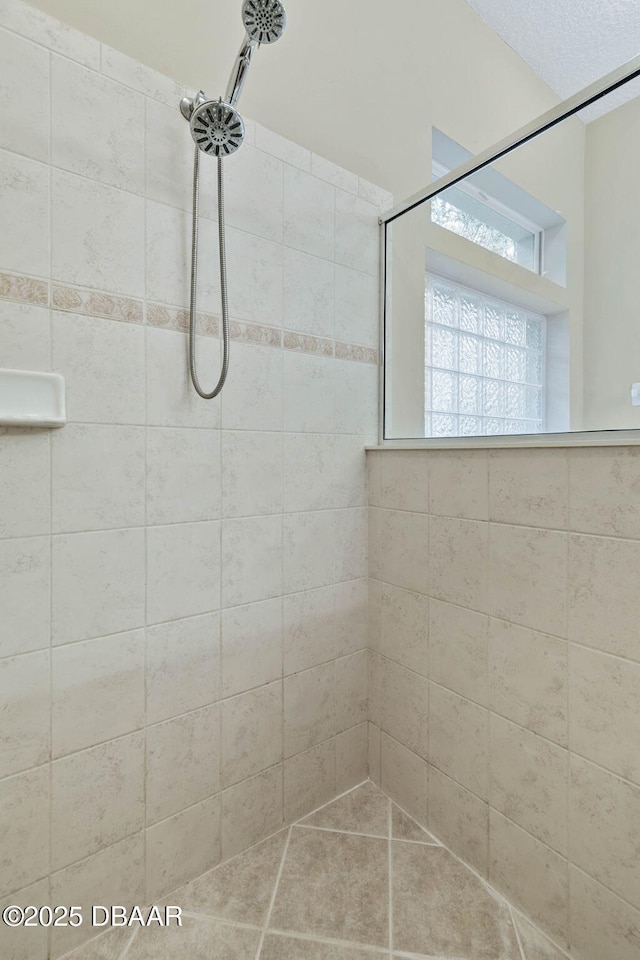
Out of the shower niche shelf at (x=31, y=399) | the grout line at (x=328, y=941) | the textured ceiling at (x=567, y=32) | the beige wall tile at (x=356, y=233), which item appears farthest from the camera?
the textured ceiling at (x=567, y=32)

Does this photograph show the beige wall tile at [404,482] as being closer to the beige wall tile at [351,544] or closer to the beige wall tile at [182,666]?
the beige wall tile at [351,544]

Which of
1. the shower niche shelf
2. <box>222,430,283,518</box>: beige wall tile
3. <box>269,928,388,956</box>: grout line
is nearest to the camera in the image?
the shower niche shelf

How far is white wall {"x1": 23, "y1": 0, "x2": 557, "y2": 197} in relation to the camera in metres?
1.16

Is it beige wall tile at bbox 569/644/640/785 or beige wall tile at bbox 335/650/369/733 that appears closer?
beige wall tile at bbox 569/644/640/785

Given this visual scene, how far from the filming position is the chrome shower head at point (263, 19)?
35.8 inches

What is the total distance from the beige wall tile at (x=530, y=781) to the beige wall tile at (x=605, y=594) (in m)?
0.29

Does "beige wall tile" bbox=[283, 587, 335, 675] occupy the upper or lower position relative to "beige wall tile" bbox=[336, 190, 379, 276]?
lower

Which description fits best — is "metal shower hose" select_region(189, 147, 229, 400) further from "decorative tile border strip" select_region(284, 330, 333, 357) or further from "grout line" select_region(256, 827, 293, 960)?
"grout line" select_region(256, 827, 293, 960)

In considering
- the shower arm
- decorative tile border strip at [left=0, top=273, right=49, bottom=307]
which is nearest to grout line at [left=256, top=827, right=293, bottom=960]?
decorative tile border strip at [left=0, top=273, right=49, bottom=307]

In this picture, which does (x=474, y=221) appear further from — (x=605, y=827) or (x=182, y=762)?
(x=182, y=762)

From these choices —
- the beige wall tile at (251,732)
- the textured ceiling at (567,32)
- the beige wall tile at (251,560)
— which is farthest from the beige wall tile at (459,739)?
the textured ceiling at (567,32)

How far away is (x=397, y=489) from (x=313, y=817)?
1.03 metres

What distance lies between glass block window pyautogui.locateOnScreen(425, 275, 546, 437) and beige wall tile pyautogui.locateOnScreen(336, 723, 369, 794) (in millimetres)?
1018

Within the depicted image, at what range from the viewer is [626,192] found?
1.03 m
